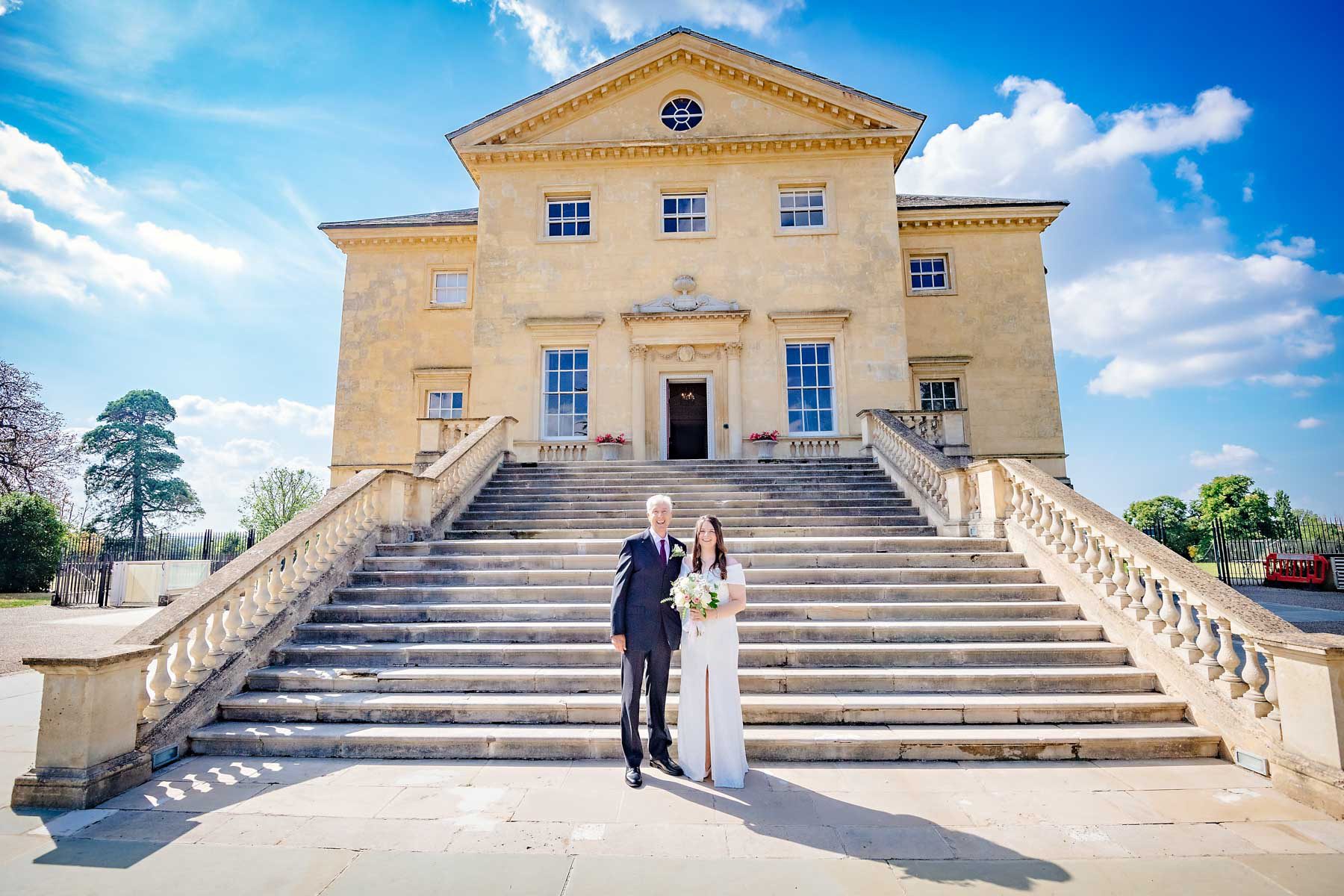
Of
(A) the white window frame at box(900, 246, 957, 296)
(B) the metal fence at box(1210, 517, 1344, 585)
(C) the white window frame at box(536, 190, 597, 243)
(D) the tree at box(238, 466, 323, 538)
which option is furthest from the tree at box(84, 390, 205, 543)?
(B) the metal fence at box(1210, 517, 1344, 585)

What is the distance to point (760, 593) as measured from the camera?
24.1ft

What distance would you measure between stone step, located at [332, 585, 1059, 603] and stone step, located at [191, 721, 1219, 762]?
2.13 meters

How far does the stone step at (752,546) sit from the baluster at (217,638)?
9.59ft

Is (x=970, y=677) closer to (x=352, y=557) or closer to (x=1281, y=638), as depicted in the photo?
(x=1281, y=638)

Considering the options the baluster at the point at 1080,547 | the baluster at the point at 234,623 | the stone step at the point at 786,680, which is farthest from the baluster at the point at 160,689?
the baluster at the point at 1080,547

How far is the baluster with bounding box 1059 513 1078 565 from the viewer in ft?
24.0

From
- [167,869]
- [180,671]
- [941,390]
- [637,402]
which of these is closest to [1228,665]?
[167,869]

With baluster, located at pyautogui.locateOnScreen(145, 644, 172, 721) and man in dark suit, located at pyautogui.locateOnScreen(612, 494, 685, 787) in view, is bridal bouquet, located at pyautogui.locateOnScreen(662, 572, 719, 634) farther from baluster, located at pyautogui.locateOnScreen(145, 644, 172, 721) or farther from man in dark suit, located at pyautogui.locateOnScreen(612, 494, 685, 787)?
baluster, located at pyautogui.locateOnScreen(145, 644, 172, 721)

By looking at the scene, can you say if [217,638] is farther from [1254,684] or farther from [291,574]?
[1254,684]

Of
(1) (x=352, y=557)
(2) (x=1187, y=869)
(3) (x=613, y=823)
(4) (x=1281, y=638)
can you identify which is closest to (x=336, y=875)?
(3) (x=613, y=823)

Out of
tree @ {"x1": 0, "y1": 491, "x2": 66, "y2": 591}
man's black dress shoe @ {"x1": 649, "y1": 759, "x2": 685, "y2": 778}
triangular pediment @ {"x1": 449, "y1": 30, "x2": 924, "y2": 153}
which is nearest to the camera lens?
man's black dress shoe @ {"x1": 649, "y1": 759, "x2": 685, "y2": 778}

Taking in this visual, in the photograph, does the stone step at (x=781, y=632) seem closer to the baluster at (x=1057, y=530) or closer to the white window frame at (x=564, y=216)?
A: the baluster at (x=1057, y=530)

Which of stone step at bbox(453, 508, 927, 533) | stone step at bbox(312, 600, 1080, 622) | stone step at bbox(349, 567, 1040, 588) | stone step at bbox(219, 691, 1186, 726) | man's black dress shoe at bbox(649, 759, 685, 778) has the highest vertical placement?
stone step at bbox(453, 508, 927, 533)

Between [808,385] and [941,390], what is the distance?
5.20 metres
